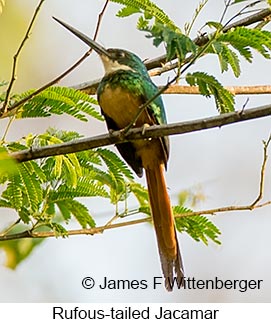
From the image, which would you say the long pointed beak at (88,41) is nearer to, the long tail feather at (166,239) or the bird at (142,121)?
the bird at (142,121)

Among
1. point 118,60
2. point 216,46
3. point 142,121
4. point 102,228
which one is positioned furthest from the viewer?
point 118,60

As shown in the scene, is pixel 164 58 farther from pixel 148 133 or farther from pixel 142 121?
pixel 148 133

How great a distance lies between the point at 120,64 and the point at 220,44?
0.59m

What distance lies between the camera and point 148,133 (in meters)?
0.92

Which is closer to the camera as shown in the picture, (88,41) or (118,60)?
(88,41)

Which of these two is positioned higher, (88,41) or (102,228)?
(88,41)

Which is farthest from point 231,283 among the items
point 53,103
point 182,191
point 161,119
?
point 53,103

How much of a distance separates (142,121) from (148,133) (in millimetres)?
364

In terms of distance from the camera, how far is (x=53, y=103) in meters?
0.99

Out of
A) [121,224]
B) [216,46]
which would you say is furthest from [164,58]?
[216,46]

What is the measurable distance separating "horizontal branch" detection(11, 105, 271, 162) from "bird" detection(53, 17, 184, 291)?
0.27 metres

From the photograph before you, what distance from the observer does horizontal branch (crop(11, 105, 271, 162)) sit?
81 centimetres
